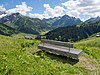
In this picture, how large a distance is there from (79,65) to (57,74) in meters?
3.62

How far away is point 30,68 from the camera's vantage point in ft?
39.4

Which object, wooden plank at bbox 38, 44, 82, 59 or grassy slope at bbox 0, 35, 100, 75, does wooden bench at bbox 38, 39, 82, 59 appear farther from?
grassy slope at bbox 0, 35, 100, 75

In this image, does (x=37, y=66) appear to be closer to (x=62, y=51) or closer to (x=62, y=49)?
(x=62, y=51)

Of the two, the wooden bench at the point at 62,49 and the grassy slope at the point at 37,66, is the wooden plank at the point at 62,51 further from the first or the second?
the grassy slope at the point at 37,66

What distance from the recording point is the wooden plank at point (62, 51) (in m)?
15.3

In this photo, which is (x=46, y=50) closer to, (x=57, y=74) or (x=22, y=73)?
(x=57, y=74)

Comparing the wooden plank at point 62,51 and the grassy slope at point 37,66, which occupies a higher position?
the wooden plank at point 62,51

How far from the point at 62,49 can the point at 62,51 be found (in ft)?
2.20

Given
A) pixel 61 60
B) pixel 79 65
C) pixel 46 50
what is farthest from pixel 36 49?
pixel 79 65

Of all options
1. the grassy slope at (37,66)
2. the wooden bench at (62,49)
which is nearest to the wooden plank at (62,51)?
the wooden bench at (62,49)

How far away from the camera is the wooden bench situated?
608 inches

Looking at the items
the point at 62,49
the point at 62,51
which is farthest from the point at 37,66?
the point at 62,49

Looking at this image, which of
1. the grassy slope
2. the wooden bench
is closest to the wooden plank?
the wooden bench

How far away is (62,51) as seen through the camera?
16.1 metres
